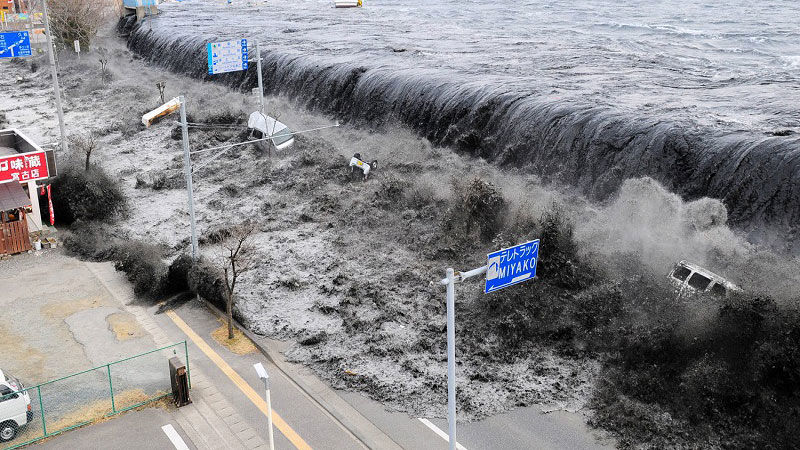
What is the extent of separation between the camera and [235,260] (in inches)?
920

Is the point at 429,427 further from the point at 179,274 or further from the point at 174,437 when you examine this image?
the point at 179,274

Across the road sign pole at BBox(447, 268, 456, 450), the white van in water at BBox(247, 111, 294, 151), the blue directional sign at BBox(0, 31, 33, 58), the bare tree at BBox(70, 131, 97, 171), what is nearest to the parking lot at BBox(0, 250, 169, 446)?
the road sign pole at BBox(447, 268, 456, 450)

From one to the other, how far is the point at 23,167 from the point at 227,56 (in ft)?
36.1

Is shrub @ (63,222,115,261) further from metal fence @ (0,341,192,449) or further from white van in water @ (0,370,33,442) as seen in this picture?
white van in water @ (0,370,33,442)

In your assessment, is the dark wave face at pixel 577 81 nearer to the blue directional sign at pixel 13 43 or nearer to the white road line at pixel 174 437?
the blue directional sign at pixel 13 43

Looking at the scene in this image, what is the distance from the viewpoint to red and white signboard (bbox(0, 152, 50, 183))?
28172mm

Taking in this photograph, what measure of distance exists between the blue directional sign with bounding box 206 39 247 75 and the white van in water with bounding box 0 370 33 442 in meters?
20.7

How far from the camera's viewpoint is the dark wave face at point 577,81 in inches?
1128

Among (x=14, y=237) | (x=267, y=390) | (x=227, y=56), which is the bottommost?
(x=14, y=237)

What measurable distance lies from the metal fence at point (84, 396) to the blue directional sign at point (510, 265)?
348 inches

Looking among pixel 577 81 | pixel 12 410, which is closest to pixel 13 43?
pixel 12 410

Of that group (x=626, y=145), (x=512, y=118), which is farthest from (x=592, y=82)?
(x=626, y=145)

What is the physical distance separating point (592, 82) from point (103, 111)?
32727mm

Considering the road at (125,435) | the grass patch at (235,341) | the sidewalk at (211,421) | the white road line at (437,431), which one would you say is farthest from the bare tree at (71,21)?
the white road line at (437,431)
